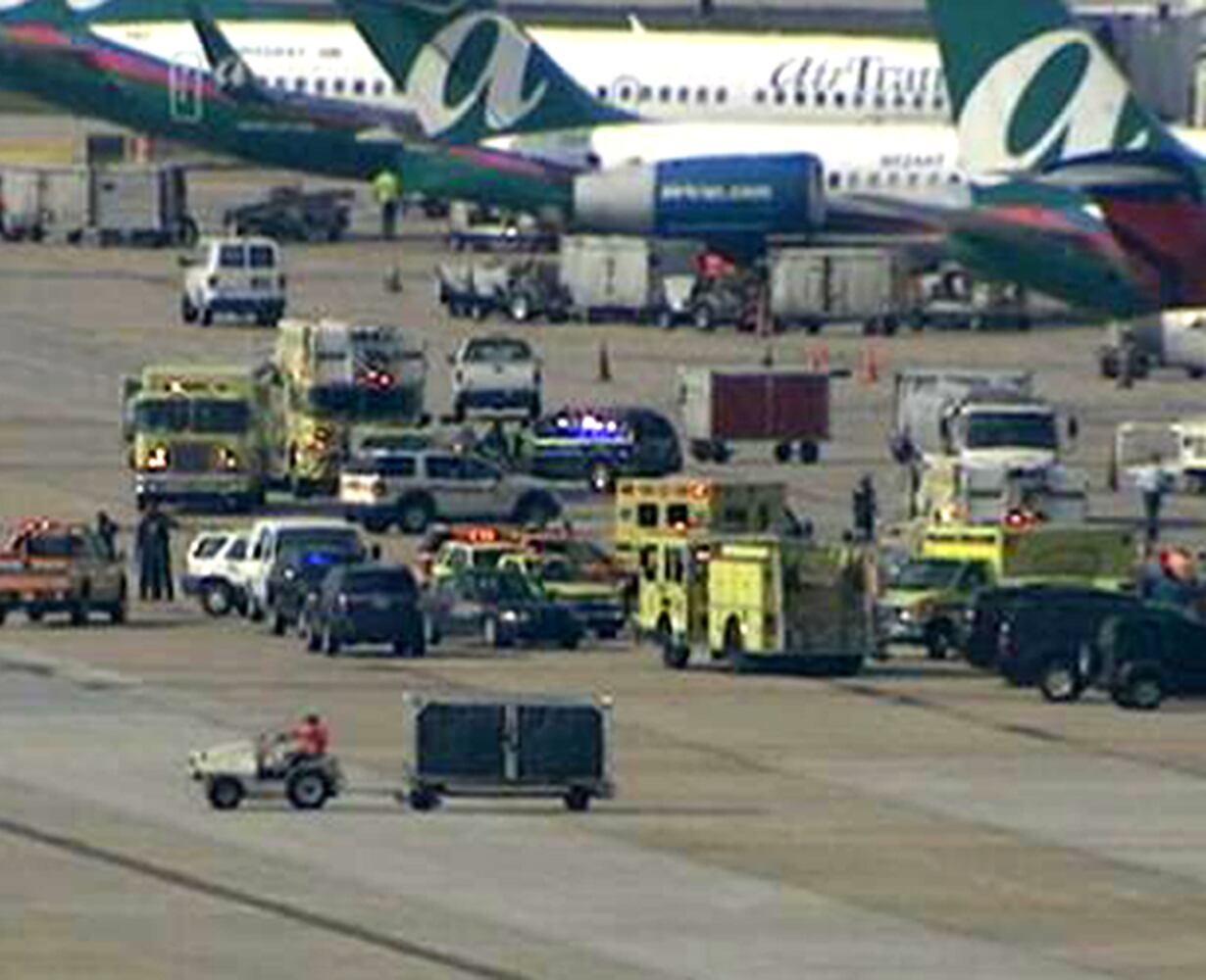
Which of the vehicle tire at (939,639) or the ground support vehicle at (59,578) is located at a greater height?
the ground support vehicle at (59,578)

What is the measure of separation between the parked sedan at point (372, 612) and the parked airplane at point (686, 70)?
2632 inches

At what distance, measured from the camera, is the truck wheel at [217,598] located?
282 feet

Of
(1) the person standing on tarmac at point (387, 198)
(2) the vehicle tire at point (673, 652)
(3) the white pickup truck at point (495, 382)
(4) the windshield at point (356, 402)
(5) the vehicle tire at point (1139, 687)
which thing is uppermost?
(1) the person standing on tarmac at point (387, 198)

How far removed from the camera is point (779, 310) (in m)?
132

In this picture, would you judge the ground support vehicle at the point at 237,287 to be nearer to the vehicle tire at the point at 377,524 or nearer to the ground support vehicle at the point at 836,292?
the ground support vehicle at the point at 836,292

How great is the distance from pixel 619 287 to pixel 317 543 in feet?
162

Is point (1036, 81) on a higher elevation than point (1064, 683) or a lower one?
higher

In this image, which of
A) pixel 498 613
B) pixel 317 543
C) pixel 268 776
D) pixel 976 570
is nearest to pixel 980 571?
pixel 976 570

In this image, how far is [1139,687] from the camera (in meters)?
76.6

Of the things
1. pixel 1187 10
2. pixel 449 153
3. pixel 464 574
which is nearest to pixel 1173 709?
pixel 464 574

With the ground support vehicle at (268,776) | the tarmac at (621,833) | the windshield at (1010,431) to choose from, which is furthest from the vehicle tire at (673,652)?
the windshield at (1010,431)

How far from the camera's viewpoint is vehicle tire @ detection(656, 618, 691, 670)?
3150 inches

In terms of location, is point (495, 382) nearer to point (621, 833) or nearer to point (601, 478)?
point (601, 478)

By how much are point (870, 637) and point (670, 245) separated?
186 feet
